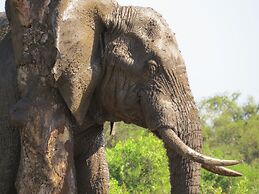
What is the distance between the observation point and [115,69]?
477 centimetres

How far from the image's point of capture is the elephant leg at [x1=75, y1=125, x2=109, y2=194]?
5.25 metres

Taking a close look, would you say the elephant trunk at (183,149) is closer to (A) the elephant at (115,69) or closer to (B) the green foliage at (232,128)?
(A) the elephant at (115,69)

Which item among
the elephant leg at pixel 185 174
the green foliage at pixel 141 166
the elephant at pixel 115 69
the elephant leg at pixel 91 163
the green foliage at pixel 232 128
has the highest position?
the green foliage at pixel 232 128

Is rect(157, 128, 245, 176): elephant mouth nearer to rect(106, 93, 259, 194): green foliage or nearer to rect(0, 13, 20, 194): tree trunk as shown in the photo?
rect(0, 13, 20, 194): tree trunk

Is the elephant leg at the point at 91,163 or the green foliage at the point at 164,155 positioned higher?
the green foliage at the point at 164,155

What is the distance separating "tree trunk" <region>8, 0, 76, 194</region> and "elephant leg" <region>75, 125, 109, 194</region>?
387 millimetres

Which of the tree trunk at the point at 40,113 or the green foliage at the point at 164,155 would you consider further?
the green foliage at the point at 164,155

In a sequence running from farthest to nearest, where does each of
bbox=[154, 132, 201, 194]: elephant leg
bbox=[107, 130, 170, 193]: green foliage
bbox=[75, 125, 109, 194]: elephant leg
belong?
A: bbox=[107, 130, 170, 193]: green foliage
bbox=[75, 125, 109, 194]: elephant leg
bbox=[154, 132, 201, 194]: elephant leg

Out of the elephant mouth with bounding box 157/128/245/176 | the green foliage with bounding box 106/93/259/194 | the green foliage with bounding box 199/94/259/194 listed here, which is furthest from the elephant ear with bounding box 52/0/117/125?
the green foliage with bounding box 199/94/259/194

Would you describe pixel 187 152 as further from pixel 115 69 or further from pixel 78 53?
pixel 78 53

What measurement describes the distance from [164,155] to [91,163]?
8.68 m

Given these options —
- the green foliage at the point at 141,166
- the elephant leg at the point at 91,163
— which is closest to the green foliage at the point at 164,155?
the green foliage at the point at 141,166

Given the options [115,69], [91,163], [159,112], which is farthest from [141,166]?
[159,112]

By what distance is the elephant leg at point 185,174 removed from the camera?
458cm
